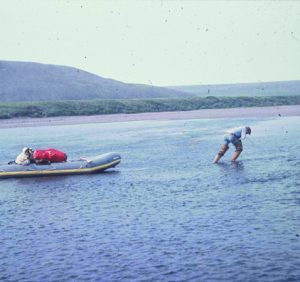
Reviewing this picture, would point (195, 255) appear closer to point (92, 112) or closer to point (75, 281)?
point (75, 281)

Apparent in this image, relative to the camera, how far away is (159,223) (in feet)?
49.1

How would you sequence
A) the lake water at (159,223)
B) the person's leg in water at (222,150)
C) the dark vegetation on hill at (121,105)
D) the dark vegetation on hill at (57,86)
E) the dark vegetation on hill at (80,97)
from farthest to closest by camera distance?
the dark vegetation on hill at (57,86), the dark vegetation on hill at (80,97), the dark vegetation on hill at (121,105), the person's leg in water at (222,150), the lake water at (159,223)

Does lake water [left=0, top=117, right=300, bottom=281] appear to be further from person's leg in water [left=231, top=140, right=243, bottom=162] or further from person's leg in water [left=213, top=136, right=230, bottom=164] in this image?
person's leg in water [left=231, top=140, right=243, bottom=162]

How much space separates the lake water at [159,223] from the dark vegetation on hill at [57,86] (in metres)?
98.7

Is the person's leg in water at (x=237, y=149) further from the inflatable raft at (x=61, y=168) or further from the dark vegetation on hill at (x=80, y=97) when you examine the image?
the dark vegetation on hill at (x=80, y=97)

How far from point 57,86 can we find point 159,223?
12091 centimetres

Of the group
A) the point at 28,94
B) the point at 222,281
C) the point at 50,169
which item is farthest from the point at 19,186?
the point at 28,94

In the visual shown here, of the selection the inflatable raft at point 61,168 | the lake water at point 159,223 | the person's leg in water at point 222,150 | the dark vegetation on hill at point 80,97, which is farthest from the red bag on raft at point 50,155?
the dark vegetation on hill at point 80,97

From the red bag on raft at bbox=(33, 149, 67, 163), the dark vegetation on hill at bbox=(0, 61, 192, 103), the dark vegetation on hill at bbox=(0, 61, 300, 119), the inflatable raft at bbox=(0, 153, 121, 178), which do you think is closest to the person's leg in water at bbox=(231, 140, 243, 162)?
the inflatable raft at bbox=(0, 153, 121, 178)

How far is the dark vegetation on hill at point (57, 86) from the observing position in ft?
406

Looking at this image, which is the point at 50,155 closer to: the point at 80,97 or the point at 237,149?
the point at 237,149

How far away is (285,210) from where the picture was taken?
1535 centimetres

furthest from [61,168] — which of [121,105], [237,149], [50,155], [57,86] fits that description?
[57,86]

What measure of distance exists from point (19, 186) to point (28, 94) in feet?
335
